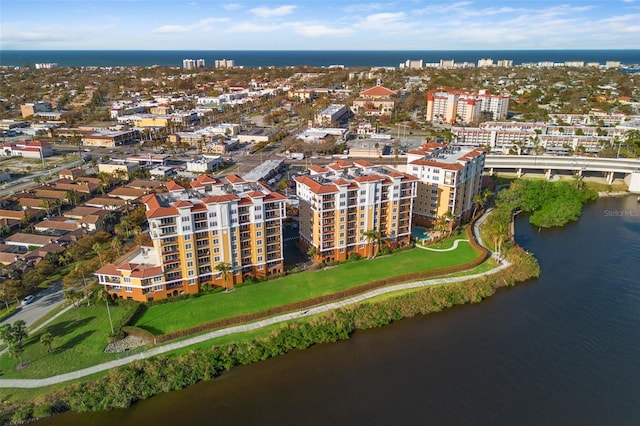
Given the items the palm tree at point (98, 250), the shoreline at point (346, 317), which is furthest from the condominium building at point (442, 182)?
the palm tree at point (98, 250)

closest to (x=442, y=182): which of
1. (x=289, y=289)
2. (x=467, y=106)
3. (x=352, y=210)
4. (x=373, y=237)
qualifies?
(x=373, y=237)

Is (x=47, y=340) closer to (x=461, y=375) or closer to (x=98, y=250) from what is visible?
(x=98, y=250)

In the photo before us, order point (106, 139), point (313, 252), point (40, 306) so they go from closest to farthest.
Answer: point (40, 306) → point (313, 252) → point (106, 139)

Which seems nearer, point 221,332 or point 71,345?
point 71,345

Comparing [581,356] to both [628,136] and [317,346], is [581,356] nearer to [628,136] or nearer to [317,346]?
[317,346]

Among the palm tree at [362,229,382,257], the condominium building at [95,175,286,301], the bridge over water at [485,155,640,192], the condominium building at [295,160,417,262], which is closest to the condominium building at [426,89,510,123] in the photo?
the bridge over water at [485,155,640,192]

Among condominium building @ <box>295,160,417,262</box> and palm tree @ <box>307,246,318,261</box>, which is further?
palm tree @ <box>307,246,318,261</box>

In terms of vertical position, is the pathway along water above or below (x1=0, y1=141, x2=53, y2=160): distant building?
below

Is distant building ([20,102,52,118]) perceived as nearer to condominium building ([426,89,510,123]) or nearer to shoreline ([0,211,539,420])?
condominium building ([426,89,510,123])
